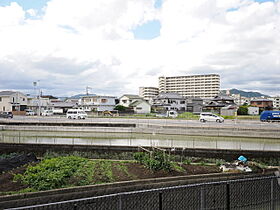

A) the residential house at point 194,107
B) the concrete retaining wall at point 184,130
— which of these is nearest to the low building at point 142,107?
the residential house at point 194,107

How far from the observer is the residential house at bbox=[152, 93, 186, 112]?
6700 cm

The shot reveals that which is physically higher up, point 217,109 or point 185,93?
point 185,93

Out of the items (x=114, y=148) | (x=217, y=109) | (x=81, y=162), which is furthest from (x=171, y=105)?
(x=81, y=162)

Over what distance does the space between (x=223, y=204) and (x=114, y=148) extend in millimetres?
9157

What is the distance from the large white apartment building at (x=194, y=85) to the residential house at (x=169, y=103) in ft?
179

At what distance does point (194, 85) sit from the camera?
126 m

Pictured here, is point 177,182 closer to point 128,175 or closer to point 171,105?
point 128,175

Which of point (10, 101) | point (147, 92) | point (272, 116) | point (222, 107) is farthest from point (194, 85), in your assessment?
point (10, 101)

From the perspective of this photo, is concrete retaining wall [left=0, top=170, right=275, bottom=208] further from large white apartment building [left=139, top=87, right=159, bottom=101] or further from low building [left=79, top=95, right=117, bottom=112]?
large white apartment building [left=139, top=87, right=159, bottom=101]

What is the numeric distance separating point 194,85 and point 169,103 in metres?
61.6

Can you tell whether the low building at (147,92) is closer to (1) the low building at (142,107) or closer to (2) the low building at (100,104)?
(2) the low building at (100,104)

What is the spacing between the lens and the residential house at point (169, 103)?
67.0 meters

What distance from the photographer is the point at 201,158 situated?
13773 mm

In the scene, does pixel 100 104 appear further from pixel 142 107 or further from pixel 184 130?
pixel 184 130
